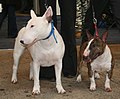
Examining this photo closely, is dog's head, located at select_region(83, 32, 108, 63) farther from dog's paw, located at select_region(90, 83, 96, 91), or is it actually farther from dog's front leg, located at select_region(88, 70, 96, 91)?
dog's paw, located at select_region(90, 83, 96, 91)

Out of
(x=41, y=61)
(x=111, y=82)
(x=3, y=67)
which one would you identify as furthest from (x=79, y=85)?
(x=3, y=67)

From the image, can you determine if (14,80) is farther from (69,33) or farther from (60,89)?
(69,33)

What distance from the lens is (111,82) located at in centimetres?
377

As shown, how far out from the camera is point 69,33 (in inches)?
150

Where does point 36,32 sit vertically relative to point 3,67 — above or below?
above

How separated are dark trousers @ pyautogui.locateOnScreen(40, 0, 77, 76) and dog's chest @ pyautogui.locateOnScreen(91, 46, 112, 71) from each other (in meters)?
0.52

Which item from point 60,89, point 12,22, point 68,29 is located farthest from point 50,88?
point 12,22

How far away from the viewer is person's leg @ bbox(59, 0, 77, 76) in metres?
3.74

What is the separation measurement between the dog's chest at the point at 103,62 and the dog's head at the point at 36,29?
0.63m

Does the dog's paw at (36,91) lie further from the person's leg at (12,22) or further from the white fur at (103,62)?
the person's leg at (12,22)

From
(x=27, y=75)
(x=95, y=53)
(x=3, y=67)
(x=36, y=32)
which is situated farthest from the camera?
(x=3, y=67)

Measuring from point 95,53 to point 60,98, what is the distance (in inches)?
21.3

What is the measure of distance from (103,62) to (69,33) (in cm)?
62

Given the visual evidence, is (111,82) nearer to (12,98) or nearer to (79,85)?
(79,85)
